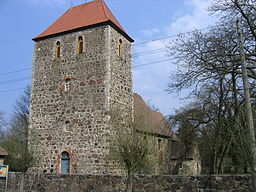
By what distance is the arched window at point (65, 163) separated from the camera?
752 inches

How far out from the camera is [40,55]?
2214 centimetres

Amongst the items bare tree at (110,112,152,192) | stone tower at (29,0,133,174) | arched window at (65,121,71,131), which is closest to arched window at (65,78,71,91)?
stone tower at (29,0,133,174)

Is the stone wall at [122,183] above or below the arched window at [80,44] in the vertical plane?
below

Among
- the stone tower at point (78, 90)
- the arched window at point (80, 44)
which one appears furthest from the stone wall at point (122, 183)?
the arched window at point (80, 44)

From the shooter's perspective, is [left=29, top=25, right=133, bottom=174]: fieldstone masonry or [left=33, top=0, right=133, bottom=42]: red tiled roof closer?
[left=29, top=25, right=133, bottom=174]: fieldstone masonry

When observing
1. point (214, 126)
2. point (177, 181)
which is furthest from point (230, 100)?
point (177, 181)

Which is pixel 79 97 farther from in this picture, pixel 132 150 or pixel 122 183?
pixel 132 150

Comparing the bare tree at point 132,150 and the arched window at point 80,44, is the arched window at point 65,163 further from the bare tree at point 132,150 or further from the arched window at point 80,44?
the arched window at point 80,44

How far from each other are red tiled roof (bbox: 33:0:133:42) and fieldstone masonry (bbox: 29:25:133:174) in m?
0.49

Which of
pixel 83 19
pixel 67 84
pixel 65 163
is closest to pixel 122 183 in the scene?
pixel 65 163

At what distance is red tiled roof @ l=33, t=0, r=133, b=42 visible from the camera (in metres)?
20.8

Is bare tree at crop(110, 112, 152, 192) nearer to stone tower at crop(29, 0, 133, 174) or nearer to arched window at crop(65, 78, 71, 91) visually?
stone tower at crop(29, 0, 133, 174)

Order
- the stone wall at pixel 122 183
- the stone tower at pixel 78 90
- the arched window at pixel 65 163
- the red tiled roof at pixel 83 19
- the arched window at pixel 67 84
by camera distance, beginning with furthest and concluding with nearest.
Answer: the red tiled roof at pixel 83 19
the arched window at pixel 67 84
the arched window at pixel 65 163
the stone tower at pixel 78 90
the stone wall at pixel 122 183

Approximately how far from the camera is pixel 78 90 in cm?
1998
